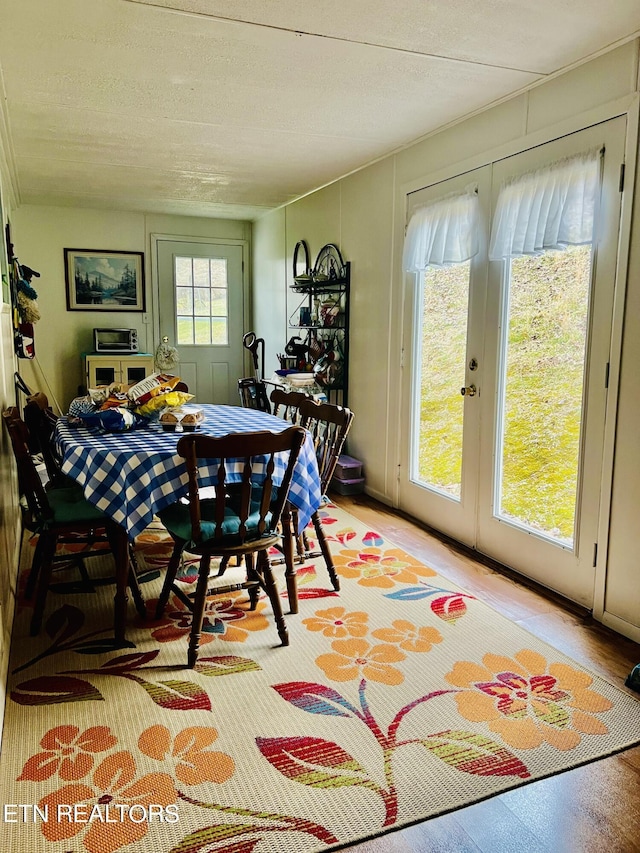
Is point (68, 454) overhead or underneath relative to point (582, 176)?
underneath

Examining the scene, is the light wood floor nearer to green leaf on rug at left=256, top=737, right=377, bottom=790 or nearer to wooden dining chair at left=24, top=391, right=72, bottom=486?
green leaf on rug at left=256, top=737, right=377, bottom=790

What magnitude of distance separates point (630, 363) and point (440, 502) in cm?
165

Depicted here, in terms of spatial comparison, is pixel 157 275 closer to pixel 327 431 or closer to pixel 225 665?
pixel 327 431

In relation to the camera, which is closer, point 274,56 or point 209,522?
point 209,522

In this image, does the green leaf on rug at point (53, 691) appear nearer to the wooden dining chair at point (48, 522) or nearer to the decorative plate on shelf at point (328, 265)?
A: the wooden dining chair at point (48, 522)

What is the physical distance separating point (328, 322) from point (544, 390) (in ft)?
7.45

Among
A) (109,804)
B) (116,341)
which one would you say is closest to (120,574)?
(109,804)

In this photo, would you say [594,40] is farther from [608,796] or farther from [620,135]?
[608,796]

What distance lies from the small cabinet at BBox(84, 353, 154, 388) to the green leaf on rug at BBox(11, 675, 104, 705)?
14.6 ft

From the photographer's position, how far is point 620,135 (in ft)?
8.68

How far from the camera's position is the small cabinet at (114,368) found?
6490mm

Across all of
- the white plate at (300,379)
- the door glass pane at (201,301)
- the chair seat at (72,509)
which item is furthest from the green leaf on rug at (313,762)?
the door glass pane at (201,301)

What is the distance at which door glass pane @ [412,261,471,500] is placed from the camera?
12.4 ft

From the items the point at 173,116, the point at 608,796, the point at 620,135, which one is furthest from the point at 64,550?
the point at 620,135
